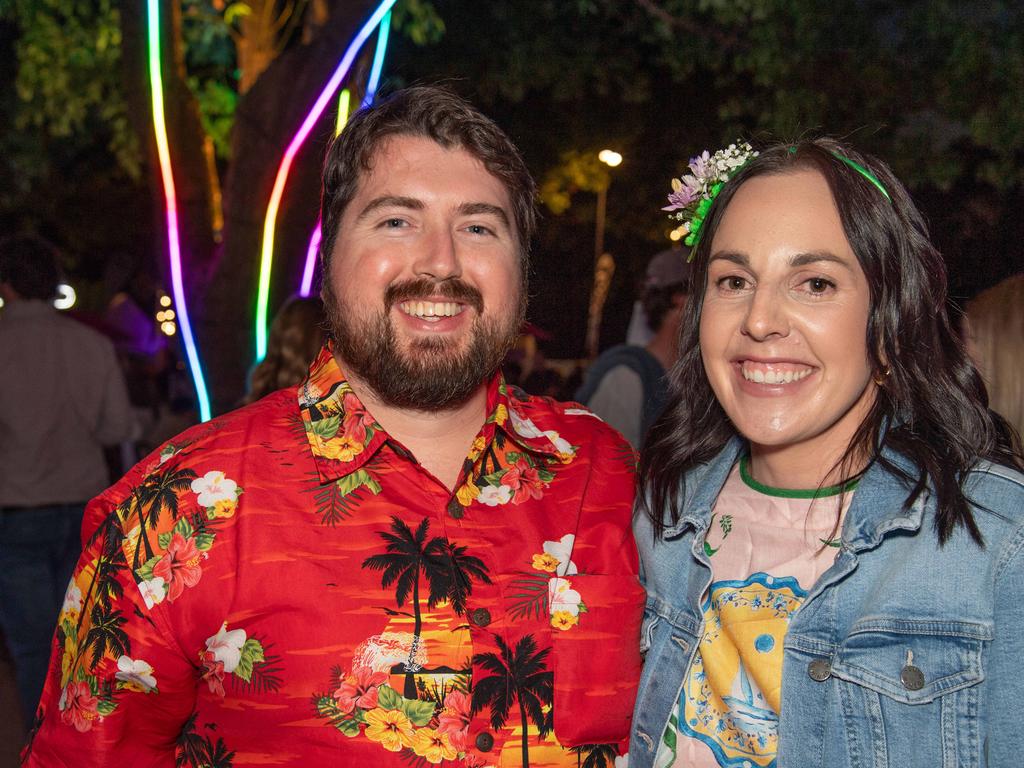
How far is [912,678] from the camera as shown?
1.83 meters

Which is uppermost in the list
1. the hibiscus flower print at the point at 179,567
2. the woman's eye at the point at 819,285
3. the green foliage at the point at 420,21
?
the green foliage at the point at 420,21

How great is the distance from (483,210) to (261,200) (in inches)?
133

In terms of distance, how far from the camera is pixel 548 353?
27438 mm

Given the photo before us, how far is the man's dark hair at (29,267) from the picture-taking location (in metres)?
4.59

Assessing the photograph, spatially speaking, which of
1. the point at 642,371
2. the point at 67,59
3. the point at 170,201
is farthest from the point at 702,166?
the point at 67,59

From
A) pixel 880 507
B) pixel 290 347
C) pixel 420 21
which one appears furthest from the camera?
pixel 420 21

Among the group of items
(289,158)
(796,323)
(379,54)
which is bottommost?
(796,323)

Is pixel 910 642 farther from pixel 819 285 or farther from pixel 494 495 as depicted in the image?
pixel 494 495

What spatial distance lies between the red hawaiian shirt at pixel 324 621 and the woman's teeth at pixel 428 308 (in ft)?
0.89

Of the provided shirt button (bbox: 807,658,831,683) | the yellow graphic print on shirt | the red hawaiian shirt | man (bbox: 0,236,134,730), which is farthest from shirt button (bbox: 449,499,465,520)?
man (bbox: 0,236,134,730)

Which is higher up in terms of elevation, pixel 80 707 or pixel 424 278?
pixel 424 278

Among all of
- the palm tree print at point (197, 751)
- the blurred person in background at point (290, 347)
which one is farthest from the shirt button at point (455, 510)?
the blurred person in background at point (290, 347)

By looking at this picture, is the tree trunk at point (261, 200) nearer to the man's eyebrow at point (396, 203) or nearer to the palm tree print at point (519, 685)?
the man's eyebrow at point (396, 203)

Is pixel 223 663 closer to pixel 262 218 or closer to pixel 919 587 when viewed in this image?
pixel 919 587
